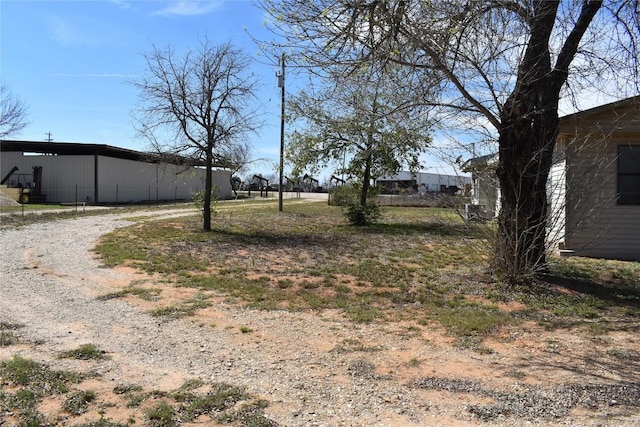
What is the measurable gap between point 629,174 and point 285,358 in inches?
404

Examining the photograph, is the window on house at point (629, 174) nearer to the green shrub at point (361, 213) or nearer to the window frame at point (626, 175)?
the window frame at point (626, 175)

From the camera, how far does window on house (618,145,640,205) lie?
11344mm

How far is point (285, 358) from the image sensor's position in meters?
4.76

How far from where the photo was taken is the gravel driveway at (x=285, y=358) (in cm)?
361

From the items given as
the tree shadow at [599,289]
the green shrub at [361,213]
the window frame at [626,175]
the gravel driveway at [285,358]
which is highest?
the window frame at [626,175]

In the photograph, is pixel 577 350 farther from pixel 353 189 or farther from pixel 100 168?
pixel 100 168

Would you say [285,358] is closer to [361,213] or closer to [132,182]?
[361,213]

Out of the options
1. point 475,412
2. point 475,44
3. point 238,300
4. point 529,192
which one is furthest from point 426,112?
point 475,412

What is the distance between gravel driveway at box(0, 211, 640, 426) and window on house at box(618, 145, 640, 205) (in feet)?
28.2

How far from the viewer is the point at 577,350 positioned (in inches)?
197

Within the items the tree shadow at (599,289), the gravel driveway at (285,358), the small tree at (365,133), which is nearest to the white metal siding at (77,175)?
the small tree at (365,133)

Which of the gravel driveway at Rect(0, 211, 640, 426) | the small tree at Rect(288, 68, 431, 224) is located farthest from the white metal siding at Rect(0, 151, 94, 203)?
the gravel driveway at Rect(0, 211, 640, 426)

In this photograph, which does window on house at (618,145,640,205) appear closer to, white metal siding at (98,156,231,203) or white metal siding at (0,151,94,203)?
white metal siding at (98,156,231,203)

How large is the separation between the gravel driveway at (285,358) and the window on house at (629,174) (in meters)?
8.60
